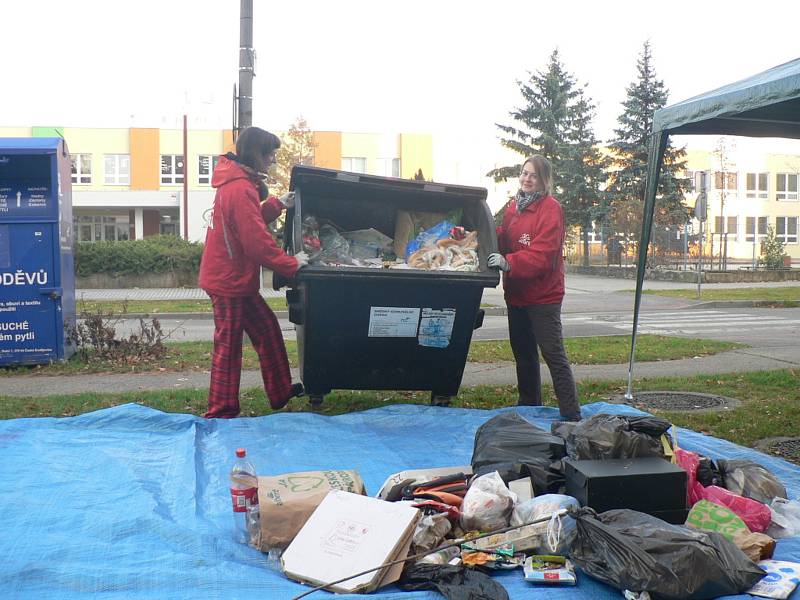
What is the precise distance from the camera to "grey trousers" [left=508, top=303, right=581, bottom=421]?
557cm

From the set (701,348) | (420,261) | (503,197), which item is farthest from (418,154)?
(420,261)

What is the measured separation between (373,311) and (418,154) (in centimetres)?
4458

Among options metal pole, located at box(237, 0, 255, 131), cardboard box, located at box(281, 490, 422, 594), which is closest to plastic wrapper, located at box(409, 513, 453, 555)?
cardboard box, located at box(281, 490, 422, 594)

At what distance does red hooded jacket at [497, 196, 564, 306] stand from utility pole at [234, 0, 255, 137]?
186 inches

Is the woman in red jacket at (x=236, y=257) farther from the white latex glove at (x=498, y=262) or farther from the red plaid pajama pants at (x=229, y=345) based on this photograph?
the white latex glove at (x=498, y=262)

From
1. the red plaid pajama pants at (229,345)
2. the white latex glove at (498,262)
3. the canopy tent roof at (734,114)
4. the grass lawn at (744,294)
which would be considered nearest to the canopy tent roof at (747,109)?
the canopy tent roof at (734,114)

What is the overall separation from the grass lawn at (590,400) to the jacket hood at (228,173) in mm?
1921

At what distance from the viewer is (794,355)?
9594 millimetres

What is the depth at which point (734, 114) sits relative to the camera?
5285 mm

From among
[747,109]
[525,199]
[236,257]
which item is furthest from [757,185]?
[236,257]

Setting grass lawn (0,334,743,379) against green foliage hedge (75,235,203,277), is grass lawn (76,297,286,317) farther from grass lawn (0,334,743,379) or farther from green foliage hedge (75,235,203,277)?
grass lawn (0,334,743,379)

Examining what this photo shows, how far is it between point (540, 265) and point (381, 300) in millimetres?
1155

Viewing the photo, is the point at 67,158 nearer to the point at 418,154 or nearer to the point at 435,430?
the point at 435,430

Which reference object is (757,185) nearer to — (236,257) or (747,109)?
(747,109)
